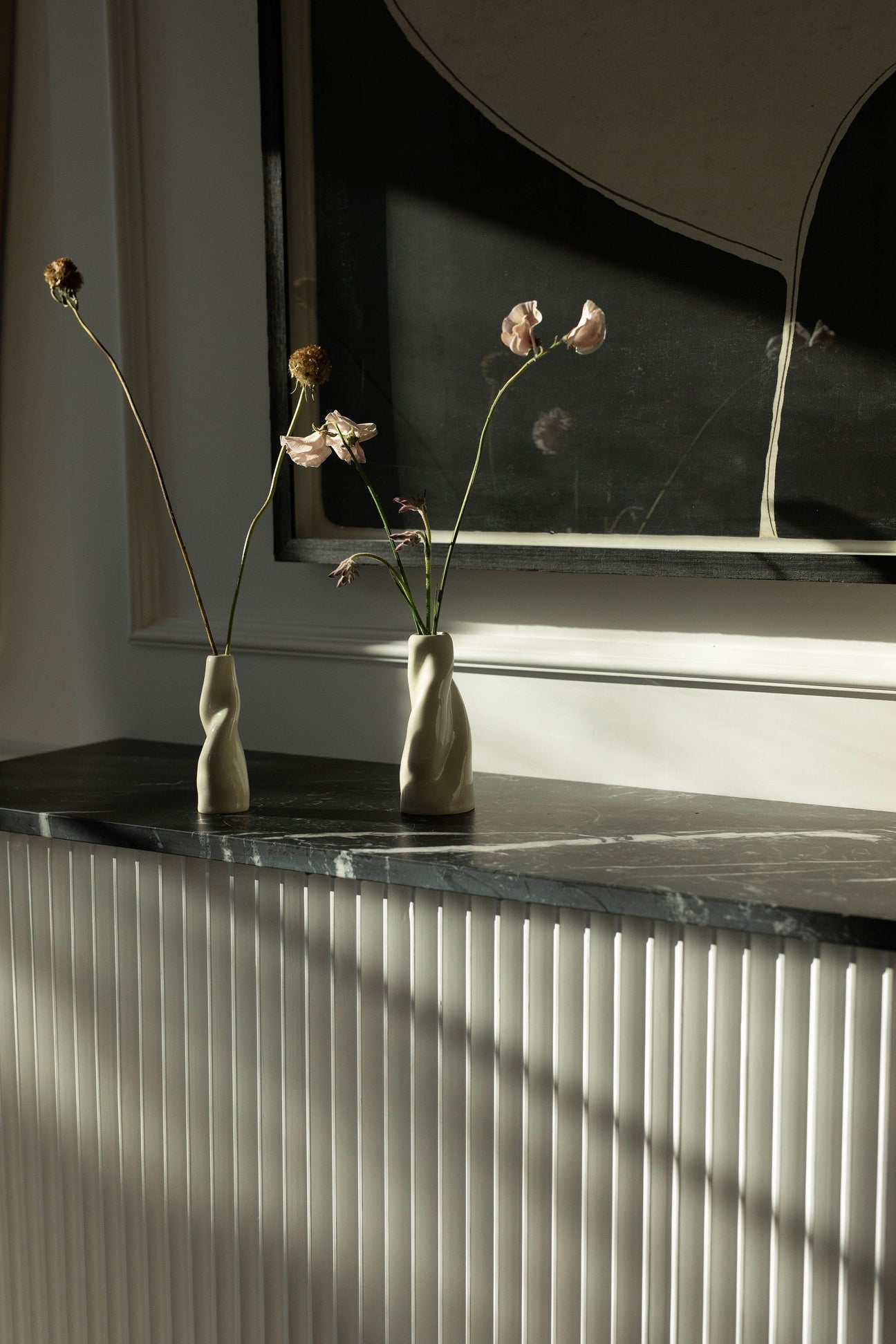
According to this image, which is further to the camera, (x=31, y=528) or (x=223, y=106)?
(x=31, y=528)

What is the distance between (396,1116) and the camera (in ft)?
4.49

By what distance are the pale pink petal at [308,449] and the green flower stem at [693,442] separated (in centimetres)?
37

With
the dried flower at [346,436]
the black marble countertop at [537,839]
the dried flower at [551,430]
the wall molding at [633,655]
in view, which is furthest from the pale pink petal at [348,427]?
the black marble countertop at [537,839]

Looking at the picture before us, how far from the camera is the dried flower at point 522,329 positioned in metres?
1.41

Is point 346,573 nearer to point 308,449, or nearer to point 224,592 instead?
point 308,449

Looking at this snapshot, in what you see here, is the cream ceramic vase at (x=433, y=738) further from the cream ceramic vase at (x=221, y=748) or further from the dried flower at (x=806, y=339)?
the dried flower at (x=806, y=339)

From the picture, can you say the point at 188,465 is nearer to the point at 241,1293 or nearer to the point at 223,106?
the point at 223,106

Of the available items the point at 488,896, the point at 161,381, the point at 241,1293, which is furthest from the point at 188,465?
the point at 241,1293

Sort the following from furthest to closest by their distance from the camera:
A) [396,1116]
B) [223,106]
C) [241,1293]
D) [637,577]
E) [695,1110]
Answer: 1. [223,106]
2. [637,577]
3. [241,1293]
4. [396,1116]
5. [695,1110]

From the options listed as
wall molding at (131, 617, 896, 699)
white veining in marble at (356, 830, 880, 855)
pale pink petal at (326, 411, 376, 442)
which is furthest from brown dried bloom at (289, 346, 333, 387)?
white veining in marble at (356, 830, 880, 855)

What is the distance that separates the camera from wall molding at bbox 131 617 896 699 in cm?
148

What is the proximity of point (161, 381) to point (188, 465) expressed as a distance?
0.45 ft

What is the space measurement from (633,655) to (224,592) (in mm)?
665

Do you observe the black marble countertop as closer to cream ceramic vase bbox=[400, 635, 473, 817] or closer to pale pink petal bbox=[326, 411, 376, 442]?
cream ceramic vase bbox=[400, 635, 473, 817]
